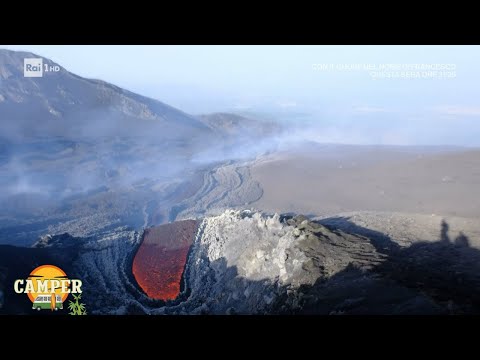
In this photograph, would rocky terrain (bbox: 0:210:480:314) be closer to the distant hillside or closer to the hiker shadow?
the hiker shadow

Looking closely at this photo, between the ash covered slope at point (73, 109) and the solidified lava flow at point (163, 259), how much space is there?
21.1 metres

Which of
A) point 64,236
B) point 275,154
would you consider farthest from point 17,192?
point 275,154

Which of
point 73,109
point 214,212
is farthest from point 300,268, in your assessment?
point 73,109

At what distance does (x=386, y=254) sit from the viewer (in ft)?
28.0

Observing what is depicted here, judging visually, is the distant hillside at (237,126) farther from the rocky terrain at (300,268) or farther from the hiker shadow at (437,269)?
the hiker shadow at (437,269)

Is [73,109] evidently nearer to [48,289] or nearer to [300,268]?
[300,268]

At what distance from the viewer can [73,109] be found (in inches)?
1308

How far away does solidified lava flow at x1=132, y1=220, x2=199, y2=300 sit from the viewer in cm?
996

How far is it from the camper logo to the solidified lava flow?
3.70 meters

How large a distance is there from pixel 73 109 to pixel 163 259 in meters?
26.0

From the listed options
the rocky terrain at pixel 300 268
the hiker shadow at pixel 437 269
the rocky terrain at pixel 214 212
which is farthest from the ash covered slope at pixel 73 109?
the hiker shadow at pixel 437 269

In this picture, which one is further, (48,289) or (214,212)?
(214,212)

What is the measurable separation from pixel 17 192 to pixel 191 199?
9.57 meters

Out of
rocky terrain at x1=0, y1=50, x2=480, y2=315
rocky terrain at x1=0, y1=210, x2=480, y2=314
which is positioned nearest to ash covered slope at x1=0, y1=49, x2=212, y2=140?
rocky terrain at x1=0, y1=50, x2=480, y2=315
